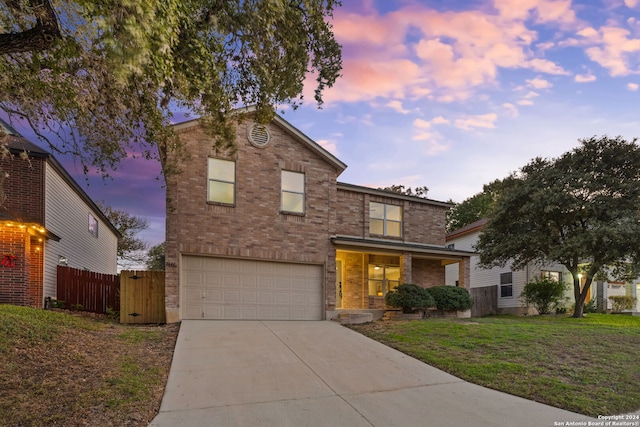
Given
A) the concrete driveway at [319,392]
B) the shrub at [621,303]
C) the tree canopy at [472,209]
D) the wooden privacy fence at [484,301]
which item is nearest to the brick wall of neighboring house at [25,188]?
the concrete driveway at [319,392]

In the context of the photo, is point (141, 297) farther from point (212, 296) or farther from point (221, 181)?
point (221, 181)

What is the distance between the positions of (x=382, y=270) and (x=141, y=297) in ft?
32.0

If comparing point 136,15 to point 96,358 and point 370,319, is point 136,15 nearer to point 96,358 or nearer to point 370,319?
point 96,358

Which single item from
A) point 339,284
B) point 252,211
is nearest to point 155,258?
point 339,284

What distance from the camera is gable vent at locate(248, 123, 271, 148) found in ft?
45.0

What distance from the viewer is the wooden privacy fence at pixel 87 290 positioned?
520 inches

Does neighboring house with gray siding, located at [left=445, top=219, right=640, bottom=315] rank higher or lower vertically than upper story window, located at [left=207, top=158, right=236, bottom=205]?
lower

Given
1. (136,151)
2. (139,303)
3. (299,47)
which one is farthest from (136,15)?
(139,303)

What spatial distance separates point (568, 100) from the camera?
40.0ft

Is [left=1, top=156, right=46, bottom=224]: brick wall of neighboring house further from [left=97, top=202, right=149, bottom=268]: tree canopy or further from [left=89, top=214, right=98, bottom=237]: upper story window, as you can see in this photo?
[left=97, top=202, right=149, bottom=268]: tree canopy

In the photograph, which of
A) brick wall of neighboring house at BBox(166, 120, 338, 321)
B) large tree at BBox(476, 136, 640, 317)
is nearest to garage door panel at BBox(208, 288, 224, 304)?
brick wall of neighboring house at BBox(166, 120, 338, 321)

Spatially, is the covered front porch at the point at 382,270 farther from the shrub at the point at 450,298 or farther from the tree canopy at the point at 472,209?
the tree canopy at the point at 472,209

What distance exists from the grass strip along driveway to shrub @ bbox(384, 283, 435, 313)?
1719mm

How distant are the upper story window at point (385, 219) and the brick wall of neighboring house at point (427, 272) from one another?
1829 millimetres
